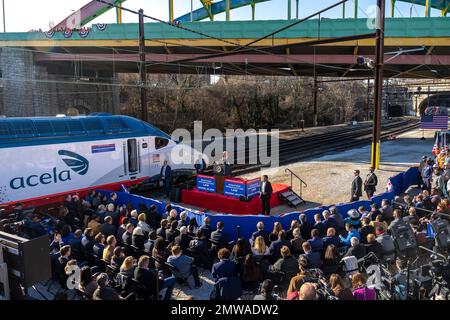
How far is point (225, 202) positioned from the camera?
57.0 ft

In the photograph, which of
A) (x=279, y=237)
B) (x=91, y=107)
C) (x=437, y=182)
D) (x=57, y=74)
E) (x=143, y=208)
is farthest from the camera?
(x=91, y=107)

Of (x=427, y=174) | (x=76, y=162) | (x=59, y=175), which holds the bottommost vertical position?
(x=427, y=174)

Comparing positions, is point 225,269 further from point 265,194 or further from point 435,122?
point 435,122

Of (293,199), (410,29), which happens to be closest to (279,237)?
(293,199)

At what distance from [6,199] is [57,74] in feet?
107

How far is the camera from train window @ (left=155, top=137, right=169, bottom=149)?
71.7ft

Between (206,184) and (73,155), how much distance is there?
6.21 metres

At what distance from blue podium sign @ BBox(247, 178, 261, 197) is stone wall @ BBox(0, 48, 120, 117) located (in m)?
23.4

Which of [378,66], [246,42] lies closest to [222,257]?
[378,66]

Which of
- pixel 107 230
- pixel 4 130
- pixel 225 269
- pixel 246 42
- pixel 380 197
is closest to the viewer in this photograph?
pixel 225 269

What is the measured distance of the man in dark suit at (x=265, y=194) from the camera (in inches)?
633

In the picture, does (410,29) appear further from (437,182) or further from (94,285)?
(94,285)

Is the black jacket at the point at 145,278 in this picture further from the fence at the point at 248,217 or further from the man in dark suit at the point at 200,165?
the man in dark suit at the point at 200,165
